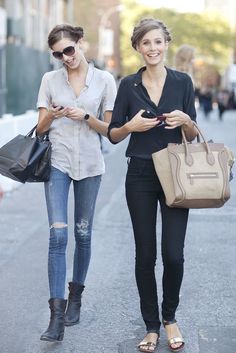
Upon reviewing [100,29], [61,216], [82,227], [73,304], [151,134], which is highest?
[151,134]

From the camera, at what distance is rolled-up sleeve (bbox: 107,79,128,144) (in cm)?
466

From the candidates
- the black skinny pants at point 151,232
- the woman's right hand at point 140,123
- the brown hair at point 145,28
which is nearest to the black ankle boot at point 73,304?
the black skinny pants at point 151,232

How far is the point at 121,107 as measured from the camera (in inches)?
184

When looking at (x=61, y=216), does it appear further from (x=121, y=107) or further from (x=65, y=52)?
(x=65, y=52)

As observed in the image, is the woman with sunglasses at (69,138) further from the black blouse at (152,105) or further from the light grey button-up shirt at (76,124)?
the black blouse at (152,105)

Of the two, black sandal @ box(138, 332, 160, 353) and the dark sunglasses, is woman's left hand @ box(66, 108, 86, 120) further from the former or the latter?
black sandal @ box(138, 332, 160, 353)

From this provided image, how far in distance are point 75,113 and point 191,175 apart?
839 millimetres

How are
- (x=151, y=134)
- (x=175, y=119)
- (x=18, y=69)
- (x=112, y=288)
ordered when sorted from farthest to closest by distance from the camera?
(x=18, y=69), (x=112, y=288), (x=151, y=134), (x=175, y=119)

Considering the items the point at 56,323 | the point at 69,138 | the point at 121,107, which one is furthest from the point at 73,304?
the point at 121,107

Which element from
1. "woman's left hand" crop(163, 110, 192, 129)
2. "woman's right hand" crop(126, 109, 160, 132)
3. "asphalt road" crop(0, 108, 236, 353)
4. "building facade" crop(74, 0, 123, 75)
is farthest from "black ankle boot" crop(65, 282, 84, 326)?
"building facade" crop(74, 0, 123, 75)

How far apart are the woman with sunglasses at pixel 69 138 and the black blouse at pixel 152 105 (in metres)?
0.36

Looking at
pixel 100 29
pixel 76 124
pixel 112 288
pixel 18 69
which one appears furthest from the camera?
pixel 100 29

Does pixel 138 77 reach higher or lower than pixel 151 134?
higher

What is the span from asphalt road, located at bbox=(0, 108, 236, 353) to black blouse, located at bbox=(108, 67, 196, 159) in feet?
4.06
